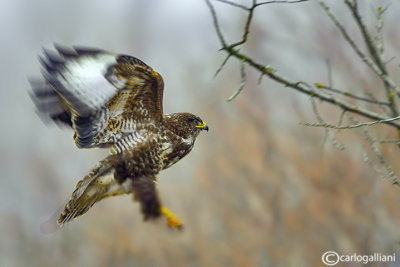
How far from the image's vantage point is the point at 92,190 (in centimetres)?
261

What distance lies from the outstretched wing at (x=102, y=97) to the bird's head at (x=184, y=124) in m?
0.10

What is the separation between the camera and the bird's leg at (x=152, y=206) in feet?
6.68

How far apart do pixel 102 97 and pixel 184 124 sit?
451mm

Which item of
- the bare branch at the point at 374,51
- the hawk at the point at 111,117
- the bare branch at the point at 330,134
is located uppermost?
the bare branch at the point at 374,51


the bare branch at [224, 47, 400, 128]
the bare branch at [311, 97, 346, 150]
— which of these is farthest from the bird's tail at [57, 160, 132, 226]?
the bare branch at [311, 97, 346, 150]

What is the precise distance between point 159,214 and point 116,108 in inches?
31.2

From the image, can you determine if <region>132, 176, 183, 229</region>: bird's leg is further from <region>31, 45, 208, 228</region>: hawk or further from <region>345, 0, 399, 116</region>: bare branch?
<region>345, 0, 399, 116</region>: bare branch

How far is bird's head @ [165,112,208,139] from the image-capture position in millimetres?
2750

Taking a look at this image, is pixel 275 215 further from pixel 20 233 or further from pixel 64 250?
pixel 20 233

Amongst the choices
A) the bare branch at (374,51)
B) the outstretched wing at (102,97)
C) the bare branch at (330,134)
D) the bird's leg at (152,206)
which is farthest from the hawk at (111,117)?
the bare branch at (374,51)

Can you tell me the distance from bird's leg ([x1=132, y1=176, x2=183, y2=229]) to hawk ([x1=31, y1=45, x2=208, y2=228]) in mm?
144

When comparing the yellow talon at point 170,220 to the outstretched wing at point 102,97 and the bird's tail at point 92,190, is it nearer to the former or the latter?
the bird's tail at point 92,190

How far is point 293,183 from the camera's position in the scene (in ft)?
33.3

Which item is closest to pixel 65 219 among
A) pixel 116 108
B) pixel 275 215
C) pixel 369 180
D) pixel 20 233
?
pixel 116 108
